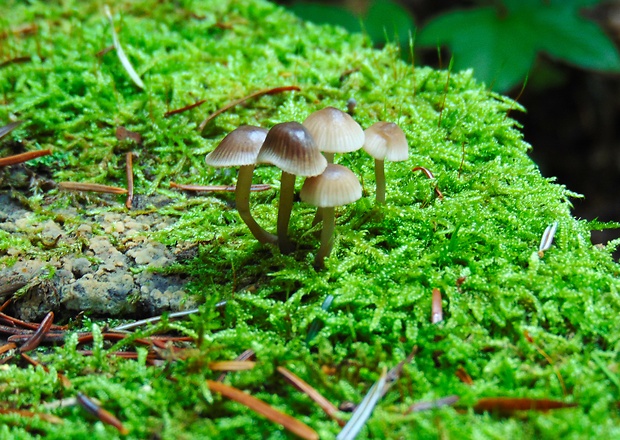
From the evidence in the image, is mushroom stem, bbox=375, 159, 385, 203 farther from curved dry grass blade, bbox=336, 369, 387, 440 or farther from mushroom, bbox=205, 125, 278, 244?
curved dry grass blade, bbox=336, 369, 387, 440

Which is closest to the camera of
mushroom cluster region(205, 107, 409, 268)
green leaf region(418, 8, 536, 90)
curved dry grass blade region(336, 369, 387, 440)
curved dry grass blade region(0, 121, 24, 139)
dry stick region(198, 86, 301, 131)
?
curved dry grass blade region(336, 369, 387, 440)

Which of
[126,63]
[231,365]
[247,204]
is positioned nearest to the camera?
[231,365]

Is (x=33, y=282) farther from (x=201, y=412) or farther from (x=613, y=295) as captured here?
(x=613, y=295)

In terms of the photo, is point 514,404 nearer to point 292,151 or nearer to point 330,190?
point 330,190

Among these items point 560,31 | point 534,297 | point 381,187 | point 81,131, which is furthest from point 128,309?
point 560,31

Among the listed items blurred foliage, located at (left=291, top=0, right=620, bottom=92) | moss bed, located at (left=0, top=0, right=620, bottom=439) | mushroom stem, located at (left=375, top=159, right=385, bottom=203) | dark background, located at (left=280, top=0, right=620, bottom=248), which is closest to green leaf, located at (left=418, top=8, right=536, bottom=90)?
blurred foliage, located at (left=291, top=0, right=620, bottom=92)

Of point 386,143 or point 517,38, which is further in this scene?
point 517,38

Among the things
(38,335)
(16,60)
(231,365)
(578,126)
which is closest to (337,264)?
(231,365)
